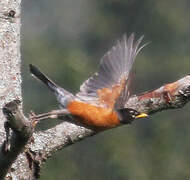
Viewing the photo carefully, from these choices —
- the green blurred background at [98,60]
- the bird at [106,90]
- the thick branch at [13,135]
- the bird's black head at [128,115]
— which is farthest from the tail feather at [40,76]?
the green blurred background at [98,60]

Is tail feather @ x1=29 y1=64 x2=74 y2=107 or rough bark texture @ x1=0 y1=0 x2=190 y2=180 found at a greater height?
tail feather @ x1=29 y1=64 x2=74 y2=107

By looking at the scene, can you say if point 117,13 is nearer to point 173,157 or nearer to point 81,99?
point 173,157

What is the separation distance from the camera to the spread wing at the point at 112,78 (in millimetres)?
4891

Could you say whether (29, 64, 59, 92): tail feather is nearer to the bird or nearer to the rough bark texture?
the bird

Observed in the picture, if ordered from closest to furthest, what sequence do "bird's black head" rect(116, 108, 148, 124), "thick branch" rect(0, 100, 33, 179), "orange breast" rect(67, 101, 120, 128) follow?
"thick branch" rect(0, 100, 33, 179) < "bird's black head" rect(116, 108, 148, 124) < "orange breast" rect(67, 101, 120, 128)

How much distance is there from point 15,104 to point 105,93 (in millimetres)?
1732

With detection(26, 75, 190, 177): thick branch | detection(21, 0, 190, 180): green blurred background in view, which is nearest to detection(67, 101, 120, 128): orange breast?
detection(26, 75, 190, 177): thick branch

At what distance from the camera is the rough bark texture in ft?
12.8

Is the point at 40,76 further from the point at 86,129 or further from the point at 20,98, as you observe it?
the point at 20,98

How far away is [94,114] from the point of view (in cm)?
486

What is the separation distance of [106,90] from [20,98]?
44.1 inches

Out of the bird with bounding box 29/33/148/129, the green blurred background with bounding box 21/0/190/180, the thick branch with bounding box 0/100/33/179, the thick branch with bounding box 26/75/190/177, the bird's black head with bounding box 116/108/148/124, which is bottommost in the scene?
the thick branch with bounding box 0/100/33/179

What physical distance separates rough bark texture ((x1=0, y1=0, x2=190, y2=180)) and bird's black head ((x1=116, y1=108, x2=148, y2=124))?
19 cm

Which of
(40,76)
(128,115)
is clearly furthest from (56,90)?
(128,115)
